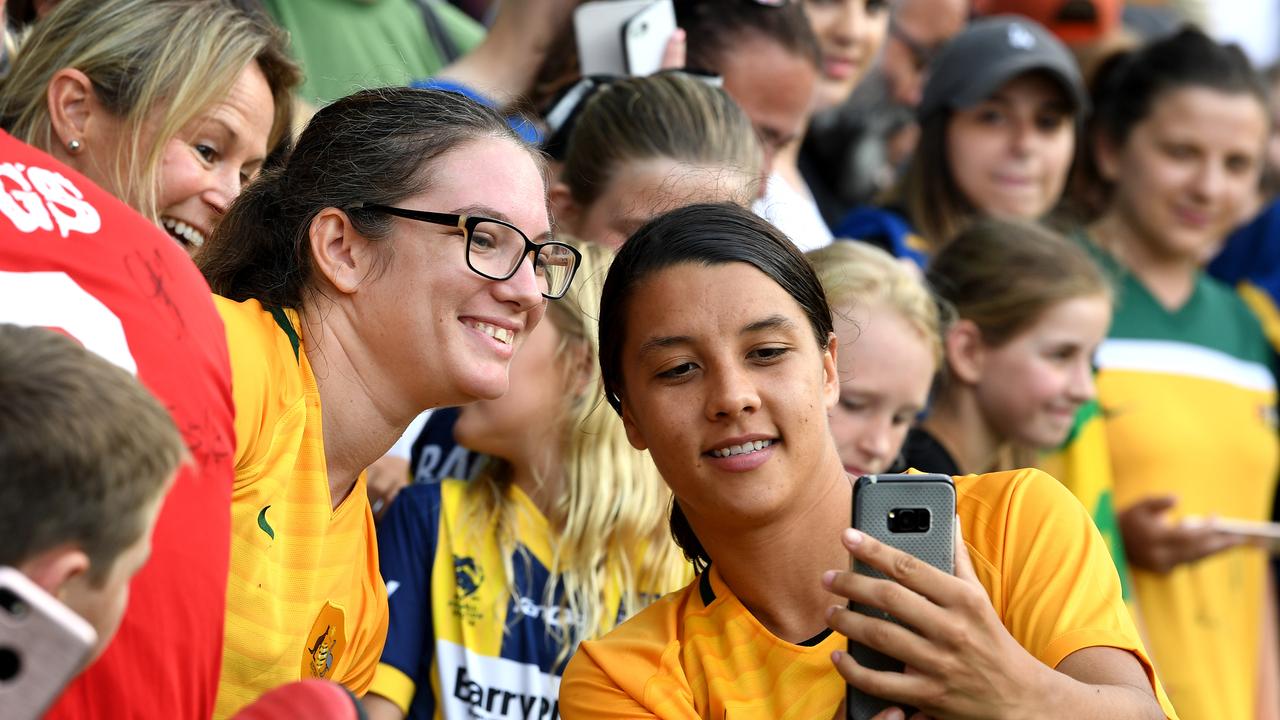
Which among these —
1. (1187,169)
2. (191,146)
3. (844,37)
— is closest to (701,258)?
(191,146)

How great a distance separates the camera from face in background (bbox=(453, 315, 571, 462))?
10.7ft

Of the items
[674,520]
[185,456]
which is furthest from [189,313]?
[674,520]

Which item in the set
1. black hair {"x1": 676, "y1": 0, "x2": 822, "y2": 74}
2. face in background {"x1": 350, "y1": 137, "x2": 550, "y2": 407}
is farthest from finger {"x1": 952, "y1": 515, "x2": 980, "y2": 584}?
black hair {"x1": 676, "y1": 0, "x2": 822, "y2": 74}

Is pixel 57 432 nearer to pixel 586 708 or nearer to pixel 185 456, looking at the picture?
pixel 185 456

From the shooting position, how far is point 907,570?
2.04 meters

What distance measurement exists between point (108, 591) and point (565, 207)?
92.2 inches

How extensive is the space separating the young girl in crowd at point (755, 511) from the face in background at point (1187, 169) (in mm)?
2744

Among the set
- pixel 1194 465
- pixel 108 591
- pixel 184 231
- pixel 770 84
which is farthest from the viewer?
pixel 1194 465

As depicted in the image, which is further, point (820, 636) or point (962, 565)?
point (820, 636)

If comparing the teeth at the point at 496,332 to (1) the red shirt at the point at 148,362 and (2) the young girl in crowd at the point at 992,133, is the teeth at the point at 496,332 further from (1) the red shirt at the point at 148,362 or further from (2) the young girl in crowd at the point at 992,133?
(2) the young girl in crowd at the point at 992,133

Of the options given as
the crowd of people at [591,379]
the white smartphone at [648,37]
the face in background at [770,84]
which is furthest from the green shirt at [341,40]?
the face in background at [770,84]

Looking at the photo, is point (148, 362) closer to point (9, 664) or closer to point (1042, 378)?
point (9, 664)

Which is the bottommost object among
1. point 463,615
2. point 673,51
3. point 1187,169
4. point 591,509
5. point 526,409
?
point 463,615

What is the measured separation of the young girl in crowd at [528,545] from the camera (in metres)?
3.10
